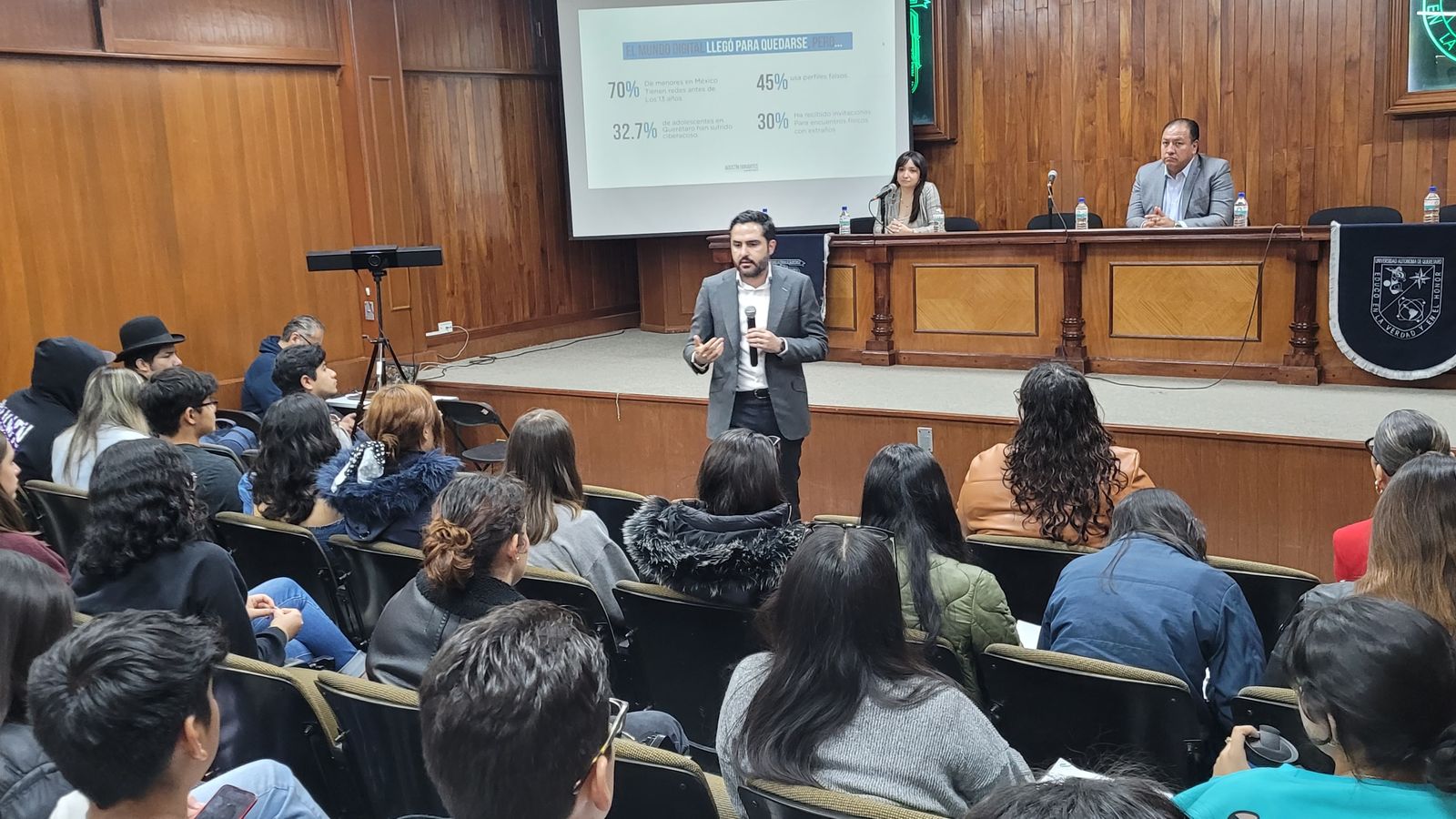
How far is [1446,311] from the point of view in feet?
17.1

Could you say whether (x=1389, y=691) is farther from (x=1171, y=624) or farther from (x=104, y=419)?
(x=104, y=419)

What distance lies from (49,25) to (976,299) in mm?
4845

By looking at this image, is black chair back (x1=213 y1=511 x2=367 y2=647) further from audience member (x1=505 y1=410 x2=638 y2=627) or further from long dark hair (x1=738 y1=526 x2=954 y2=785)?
long dark hair (x1=738 y1=526 x2=954 y2=785)

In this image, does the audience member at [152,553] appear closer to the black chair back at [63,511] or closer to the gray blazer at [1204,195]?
the black chair back at [63,511]

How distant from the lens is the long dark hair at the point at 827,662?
5.51 feet

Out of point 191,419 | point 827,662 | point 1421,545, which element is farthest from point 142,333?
point 1421,545

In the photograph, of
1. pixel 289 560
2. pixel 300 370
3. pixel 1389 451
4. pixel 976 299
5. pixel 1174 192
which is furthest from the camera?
pixel 976 299

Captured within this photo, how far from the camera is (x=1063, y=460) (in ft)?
10.3

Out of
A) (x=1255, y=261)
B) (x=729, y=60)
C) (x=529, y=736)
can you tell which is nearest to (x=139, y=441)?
(x=529, y=736)

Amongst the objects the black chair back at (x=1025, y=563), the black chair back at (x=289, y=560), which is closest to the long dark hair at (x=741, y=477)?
the black chair back at (x=1025, y=563)

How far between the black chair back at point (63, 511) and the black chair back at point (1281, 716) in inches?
122

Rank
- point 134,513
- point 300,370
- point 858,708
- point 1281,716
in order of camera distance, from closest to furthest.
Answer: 1. point 858,708
2. point 1281,716
3. point 134,513
4. point 300,370

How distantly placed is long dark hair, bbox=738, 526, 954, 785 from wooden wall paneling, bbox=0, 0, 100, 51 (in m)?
5.55

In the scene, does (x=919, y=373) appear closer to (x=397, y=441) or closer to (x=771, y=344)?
(x=771, y=344)
